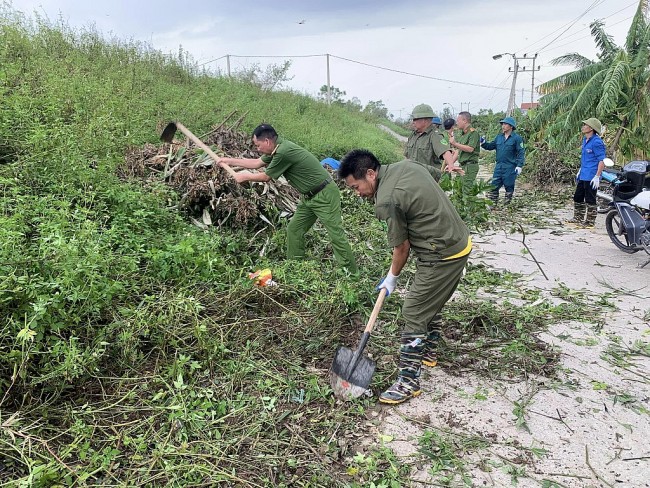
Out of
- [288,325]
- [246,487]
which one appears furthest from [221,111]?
[246,487]

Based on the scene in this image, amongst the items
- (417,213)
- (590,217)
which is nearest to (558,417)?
(417,213)

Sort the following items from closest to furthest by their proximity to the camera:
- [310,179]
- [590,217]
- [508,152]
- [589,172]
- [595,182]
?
[310,179]
[595,182]
[589,172]
[590,217]
[508,152]

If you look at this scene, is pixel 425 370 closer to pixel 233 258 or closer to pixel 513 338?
pixel 513 338

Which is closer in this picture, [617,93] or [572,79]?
[617,93]

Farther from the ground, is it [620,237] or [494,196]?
[494,196]

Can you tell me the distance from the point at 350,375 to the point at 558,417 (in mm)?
1349

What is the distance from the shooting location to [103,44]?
1048cm

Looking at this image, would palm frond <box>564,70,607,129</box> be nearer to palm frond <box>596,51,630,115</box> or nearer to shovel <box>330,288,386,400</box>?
palm frond <box>596,51,630,115</box>

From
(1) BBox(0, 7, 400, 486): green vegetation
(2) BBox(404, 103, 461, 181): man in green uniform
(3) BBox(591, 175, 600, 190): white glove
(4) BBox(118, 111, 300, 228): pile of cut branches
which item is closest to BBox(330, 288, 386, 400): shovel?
(1) BBox(0, 7, 400, 486): green vegetation

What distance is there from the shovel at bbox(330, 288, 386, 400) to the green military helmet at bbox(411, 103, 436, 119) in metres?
3.87

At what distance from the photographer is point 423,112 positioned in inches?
249

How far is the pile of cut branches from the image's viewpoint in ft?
18.6

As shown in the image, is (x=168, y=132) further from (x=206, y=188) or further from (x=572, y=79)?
(x=572, y=79)

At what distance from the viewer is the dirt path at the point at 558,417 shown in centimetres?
247
